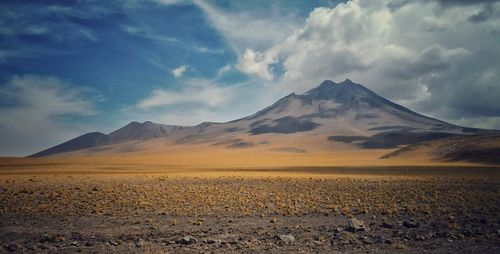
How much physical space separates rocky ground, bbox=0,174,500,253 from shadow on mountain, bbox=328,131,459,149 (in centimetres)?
13648

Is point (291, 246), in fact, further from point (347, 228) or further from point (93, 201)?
point (93, 201)

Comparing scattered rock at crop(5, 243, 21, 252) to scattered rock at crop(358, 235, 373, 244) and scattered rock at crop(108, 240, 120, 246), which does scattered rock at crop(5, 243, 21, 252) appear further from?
scattered rock at crop(358, 235, 373, 244)

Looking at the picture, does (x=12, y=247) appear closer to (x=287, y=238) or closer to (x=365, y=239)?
(x=287, y=238)

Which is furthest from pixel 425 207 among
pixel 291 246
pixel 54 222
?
pixel 54 222

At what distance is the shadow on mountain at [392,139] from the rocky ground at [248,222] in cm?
13648

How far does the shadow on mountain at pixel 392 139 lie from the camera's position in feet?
476

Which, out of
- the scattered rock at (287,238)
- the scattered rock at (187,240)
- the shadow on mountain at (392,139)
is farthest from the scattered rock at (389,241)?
the shadow on mountain at (392,139)

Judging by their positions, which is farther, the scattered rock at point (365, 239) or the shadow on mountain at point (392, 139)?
the shadow on mountain at point (392, 139)

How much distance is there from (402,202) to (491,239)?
5393mm

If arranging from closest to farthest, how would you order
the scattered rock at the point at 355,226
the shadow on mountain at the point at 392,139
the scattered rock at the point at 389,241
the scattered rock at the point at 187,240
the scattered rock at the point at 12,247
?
the scattered rock at the point at 12,247, the scattered rock at the point at 389,241, the scattered rock at the point at 187,240, the scattered rock at the point at 355,226, the shadow on mountain at the point at 392,139

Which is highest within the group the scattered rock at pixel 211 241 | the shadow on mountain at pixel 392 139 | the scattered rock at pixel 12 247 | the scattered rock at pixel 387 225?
the shadow on mountain at pixel 392 139

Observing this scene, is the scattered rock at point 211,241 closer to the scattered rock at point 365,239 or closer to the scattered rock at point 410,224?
the scattered rock at point 365,239

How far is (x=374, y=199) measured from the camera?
48.8 ft

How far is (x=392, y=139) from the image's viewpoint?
153250mm
